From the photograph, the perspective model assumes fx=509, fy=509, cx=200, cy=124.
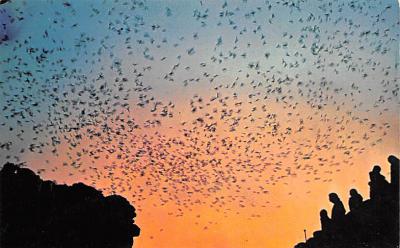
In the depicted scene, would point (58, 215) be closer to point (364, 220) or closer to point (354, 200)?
point (354, 200)


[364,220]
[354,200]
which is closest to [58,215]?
[354,200]

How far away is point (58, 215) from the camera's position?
113 ft

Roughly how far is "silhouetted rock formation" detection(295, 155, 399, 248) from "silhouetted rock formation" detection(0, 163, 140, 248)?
15622 mm

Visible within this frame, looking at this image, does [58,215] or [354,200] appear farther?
[354,200]

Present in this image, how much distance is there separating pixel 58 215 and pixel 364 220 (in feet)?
77.5

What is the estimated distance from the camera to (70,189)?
1390 inches

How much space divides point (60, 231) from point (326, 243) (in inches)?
1013

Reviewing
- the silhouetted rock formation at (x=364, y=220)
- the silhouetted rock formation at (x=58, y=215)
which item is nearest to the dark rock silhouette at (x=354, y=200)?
the silhouetted rock formation at (x=364, y=220)

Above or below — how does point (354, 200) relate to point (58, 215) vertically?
above

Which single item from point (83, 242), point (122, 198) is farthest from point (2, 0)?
point (122, 198)

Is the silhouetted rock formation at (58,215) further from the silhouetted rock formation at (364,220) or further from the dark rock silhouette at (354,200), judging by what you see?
the dark rock silhouette at (354,200)

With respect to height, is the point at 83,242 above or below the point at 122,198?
below

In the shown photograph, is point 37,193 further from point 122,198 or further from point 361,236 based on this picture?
point 361,236

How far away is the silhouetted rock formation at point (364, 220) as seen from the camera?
34.2 meters
